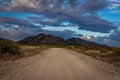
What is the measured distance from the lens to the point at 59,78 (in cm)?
1489

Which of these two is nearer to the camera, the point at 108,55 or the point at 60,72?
the point at 60,72

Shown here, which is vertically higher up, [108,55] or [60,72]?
[60,72]


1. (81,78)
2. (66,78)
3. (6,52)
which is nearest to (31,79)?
(66,78)

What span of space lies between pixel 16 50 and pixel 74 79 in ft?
108

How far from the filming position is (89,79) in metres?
14.7

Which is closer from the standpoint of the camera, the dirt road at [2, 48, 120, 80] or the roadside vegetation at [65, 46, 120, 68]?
the dirt road at [2, 48, 120, 80]

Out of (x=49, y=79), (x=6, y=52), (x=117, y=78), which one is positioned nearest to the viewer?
(x=49, y=79)

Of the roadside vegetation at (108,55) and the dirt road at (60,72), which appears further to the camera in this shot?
the roadside vegetation at (108,55)

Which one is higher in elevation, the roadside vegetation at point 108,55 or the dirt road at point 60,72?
the dirt road at point 60,72

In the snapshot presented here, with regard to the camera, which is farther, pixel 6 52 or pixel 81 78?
pixel 6 52

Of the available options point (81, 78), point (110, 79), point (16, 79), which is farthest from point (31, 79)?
point (110, 79)

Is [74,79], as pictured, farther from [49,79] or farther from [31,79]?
[31,79]

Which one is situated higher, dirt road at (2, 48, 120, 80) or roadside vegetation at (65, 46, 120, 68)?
dirt road at (2, 48, 120, 80)

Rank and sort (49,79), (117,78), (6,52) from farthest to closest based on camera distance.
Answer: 1. (6,52)
2. (117,78)
3. (49,79)
